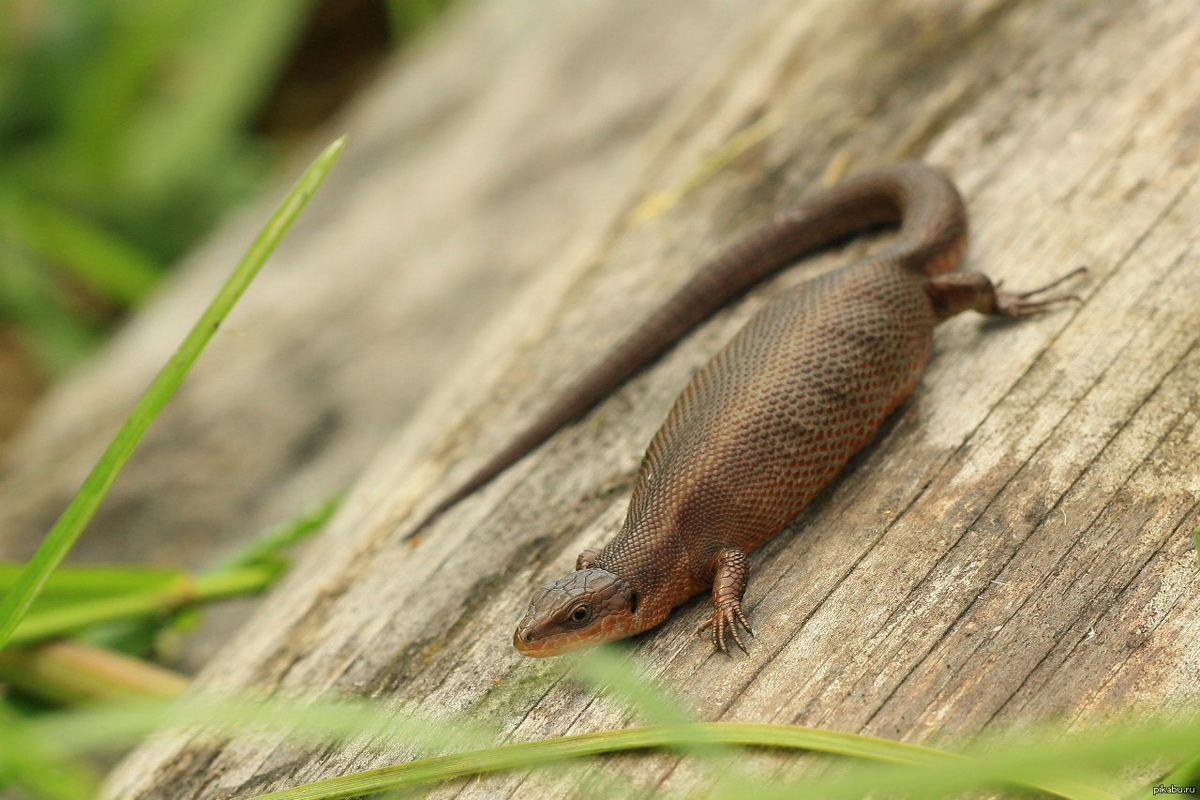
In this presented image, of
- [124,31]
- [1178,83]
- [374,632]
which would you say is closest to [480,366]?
[374,632]

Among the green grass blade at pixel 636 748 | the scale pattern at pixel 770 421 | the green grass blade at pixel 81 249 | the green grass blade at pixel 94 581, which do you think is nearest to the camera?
the green grass blade at pixel 636 748

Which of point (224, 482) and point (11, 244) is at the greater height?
point (11, 244)

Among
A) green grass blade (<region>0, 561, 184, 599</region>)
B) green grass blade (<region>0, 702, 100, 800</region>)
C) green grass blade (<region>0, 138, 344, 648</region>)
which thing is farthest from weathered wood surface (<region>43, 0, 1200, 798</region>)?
green grass blade (<region>0, 138, 344, 648</region>)

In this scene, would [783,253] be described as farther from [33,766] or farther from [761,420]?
[33,766]

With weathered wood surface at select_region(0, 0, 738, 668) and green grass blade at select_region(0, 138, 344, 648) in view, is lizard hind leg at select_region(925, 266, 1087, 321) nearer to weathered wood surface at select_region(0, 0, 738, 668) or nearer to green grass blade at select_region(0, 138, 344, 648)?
weathered wood surface at select_region(0, 0, 738, 668)

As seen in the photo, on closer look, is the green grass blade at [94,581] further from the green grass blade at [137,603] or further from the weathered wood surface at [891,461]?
the weathered wood surface at [891,461]

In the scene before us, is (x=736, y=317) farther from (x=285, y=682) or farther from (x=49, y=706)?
(x=49, y=706)

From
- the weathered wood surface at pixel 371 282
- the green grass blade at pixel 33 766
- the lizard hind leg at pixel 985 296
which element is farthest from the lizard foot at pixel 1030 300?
the green grass blade at pixel 33 766
